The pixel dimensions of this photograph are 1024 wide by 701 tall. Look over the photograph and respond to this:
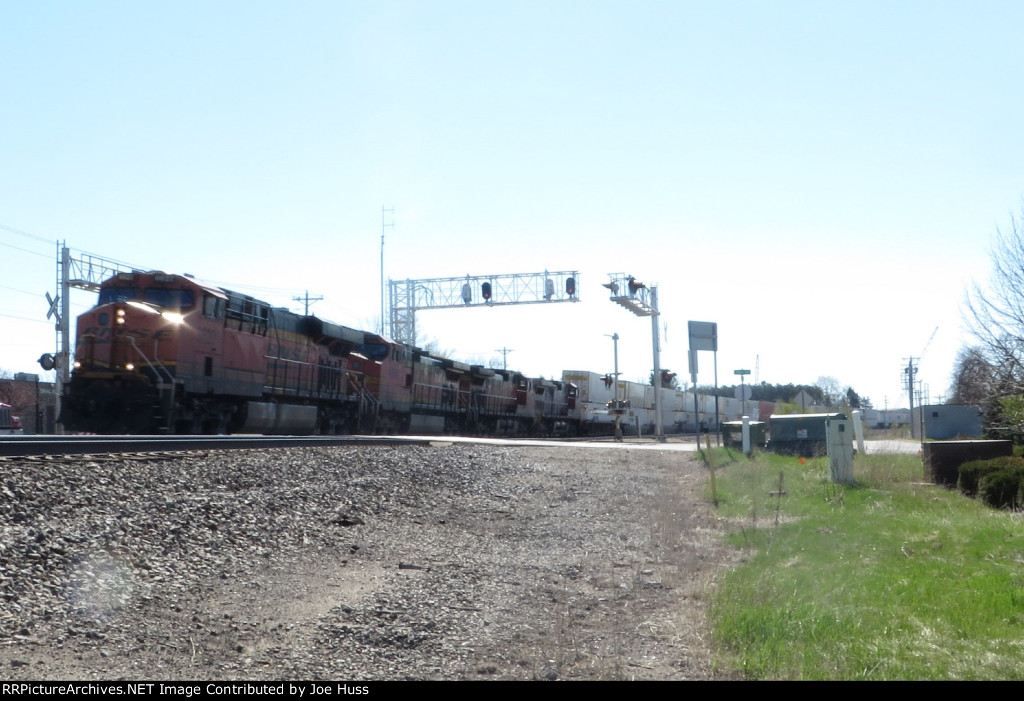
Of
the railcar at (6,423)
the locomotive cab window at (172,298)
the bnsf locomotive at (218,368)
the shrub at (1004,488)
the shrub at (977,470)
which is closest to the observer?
the shrub at (1004,488)

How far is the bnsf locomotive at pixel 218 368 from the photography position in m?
16.3

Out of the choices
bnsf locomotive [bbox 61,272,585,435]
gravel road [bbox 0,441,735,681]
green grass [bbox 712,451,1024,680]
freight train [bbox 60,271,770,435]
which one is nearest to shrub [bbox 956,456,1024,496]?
green grass [bbox 712,451,1024,680]

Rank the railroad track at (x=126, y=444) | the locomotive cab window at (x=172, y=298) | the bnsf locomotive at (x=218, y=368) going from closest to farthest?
1. the railroad track at (x=126, y=444)
2. the bnsf locomotive at (x=218, y=368)
3. the locomotive cab window at (x=172, y=298)

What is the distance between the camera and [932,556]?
7.72 metres

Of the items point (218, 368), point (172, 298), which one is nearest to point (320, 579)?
point (218, 368)

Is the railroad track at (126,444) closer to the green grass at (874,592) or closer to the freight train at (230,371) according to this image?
the freight train at (230,371)

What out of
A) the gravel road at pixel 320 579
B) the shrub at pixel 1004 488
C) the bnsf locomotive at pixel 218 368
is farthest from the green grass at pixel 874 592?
the bnsf locomotive at pixel 218 368

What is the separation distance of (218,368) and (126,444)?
25.2 ft

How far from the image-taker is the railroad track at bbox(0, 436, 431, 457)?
941 cm

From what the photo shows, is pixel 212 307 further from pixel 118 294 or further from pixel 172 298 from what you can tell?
pixel 118 294

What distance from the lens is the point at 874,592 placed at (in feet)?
20.7

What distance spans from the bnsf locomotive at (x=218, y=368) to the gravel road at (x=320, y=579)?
610 centimetres

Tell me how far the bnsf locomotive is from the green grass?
10.9 meters

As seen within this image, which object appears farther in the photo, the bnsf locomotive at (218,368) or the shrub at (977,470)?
the bnsf locomotive at (218,368)
